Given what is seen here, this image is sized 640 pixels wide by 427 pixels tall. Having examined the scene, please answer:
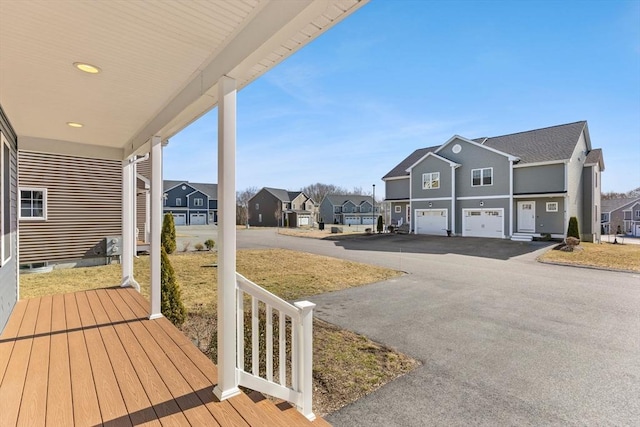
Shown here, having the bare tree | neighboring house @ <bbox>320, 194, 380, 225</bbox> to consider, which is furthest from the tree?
neighboring house @ <bbox>320, 194, 380, 225</bbox>

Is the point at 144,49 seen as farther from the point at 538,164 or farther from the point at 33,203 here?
the point at 538,164

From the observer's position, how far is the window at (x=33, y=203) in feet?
28.2

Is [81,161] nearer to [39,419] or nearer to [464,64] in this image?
[39,419]

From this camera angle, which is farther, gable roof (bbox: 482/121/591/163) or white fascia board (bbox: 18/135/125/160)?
gable roof (bbox: 482/121/591/163)

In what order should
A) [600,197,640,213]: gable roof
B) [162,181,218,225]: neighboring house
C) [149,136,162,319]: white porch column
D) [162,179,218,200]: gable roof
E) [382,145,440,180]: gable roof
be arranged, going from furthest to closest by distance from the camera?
[162,179,218,200]: gable roof < [162,181,218,225]: neighboring house < [600,197,640,213]: gable roof < [382,145,440,180]: gable roof < [149,136,162,319]: white porch column

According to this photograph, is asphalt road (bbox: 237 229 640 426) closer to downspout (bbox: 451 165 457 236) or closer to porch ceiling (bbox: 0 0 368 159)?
porch ceiling (bbox: 0 0 368 159)

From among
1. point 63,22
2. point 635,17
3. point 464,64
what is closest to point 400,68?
point 464,64

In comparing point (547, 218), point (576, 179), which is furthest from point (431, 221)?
point (576, 179)

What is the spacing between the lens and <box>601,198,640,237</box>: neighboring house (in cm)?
3559

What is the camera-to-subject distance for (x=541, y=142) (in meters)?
19.3

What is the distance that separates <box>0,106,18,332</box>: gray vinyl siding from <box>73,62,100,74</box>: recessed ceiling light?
206 cm

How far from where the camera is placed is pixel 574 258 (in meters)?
12.1

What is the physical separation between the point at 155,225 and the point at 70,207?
7376mm

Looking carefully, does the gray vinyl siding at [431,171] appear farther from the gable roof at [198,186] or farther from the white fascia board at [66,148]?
the gable roof at [198,186]
